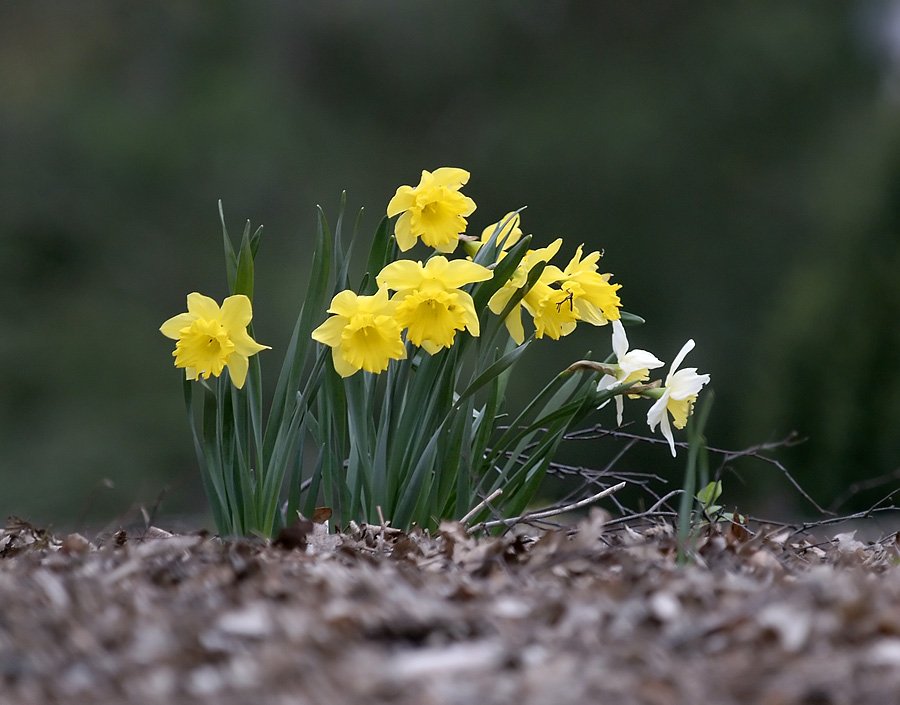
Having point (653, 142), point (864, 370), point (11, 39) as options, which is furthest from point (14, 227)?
point (864, 370)

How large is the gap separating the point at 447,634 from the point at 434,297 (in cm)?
98

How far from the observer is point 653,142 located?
12273mm

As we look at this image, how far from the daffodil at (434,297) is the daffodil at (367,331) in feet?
0.10

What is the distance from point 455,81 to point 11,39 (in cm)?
567

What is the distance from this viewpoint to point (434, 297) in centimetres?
215

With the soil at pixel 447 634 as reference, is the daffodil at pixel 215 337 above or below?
above

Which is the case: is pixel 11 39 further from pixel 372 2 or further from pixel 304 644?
pixel 304 644

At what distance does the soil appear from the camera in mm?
1145

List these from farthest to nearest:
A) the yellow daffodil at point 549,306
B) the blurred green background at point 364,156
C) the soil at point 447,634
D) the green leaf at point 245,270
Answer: the blurred green background at point 364,156 < the yellow daffodil at point 549,306 < the green leaf at point 245,270 < the soil at point 447,634

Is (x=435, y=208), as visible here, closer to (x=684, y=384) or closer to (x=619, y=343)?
(x=619, y=343)

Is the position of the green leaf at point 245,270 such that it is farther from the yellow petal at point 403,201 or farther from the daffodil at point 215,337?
the yellow petal at point 403,201

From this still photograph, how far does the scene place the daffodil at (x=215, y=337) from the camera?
2193 mm

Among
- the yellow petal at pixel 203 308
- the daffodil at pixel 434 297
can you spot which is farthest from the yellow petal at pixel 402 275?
the yellow petal at pixel 203 308

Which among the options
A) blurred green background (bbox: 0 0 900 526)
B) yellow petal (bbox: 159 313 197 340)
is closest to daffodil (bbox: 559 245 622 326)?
yellow petal (bbox: 159 313 197 340)
